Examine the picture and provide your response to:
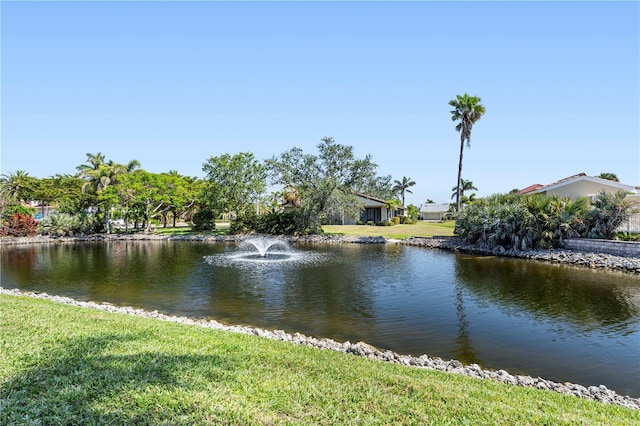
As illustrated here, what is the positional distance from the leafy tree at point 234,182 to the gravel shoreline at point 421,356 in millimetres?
4165

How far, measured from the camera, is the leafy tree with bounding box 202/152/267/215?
41688mm

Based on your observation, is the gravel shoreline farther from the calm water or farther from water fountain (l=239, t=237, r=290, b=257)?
water fountain (l=239, t=237, r=290, b=257)

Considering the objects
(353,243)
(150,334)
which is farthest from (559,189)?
(150,334)

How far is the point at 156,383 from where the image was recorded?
4.94m

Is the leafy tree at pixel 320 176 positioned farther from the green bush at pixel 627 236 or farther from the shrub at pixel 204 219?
the green bush at pixel 627 236

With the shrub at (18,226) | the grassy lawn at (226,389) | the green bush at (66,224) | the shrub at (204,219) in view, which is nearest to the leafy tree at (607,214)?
the grassy lawn at (226,389)

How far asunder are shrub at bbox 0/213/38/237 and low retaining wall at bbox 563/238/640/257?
4678 cm

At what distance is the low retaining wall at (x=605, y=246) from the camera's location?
2225cm

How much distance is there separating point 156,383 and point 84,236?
41.9 m

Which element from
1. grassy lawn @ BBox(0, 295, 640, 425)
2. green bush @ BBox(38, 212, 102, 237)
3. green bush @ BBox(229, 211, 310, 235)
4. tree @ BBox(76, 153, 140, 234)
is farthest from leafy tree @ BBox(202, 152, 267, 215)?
grassy lawn @ BBox(0, 295, 640, 425)

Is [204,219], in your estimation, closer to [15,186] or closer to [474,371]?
[15,186]

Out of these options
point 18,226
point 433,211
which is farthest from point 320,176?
point 433,211

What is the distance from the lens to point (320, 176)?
4000 cm

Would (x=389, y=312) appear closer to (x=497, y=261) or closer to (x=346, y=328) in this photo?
(x=346, y=328)
